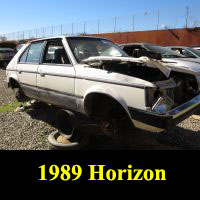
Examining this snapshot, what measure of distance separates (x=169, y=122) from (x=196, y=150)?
1.29 m

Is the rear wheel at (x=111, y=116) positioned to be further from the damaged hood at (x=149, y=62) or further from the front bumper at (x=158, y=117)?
the damaged hood at (x=149, y=62)

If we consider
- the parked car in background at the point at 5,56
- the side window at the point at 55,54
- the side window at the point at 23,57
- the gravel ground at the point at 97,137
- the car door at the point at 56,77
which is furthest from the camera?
the parked car in background at the point at 5,56

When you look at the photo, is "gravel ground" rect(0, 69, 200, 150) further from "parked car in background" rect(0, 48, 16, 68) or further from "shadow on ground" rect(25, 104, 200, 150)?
"parked car in background" rect(0, 48, 16, 68)

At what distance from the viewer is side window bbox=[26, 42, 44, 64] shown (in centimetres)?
481

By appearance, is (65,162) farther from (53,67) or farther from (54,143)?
(53,67)

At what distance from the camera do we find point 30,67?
4.89m

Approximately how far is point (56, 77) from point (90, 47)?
78cm

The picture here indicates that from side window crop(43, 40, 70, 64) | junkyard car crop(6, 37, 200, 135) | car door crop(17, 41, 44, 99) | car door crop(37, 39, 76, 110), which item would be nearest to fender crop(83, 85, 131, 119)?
junkyard car crop(6, 37, 200, 135)

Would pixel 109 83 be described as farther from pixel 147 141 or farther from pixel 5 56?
pixel 5 56

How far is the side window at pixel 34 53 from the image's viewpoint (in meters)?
4.81

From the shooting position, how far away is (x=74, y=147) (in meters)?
3.78

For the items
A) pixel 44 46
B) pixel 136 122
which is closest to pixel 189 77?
pixel 136 122

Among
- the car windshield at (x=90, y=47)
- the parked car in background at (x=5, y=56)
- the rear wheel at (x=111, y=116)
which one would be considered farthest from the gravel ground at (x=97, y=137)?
the parked car in background at (x=5, y=56)

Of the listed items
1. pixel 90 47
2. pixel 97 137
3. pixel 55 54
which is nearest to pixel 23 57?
pixel 55 54
